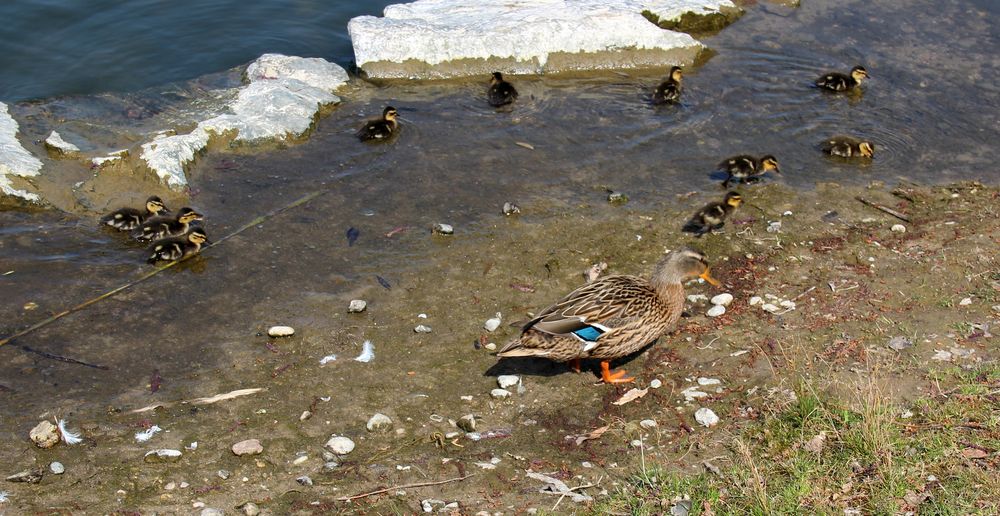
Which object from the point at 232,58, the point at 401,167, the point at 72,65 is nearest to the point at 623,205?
the point at 401,167

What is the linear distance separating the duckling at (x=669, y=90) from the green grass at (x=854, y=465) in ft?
18.8

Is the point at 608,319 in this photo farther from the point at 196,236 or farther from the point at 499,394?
the point at 196,236

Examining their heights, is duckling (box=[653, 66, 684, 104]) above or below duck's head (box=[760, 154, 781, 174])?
above

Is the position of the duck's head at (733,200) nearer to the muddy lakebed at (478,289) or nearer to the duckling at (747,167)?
the muddy lakebed at (478,289)

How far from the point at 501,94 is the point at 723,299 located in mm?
4446

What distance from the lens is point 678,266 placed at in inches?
286

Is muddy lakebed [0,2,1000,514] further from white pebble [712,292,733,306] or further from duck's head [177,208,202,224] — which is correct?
duck's head [177,208,202,224]

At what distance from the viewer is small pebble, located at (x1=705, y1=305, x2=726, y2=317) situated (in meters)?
7.53

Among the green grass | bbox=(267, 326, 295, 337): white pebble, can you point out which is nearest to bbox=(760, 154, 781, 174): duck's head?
the green grass

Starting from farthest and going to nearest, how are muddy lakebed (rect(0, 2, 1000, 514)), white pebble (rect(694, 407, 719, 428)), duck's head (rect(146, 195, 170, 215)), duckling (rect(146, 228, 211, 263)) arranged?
duck's head (rect(146, 195, 170, 215)), duckling (rect(146, 228, 211, 263)), white pebble (rect(694, 407, 719, 428)), muddy lakebed (rect(0, 2, 1000, 514))

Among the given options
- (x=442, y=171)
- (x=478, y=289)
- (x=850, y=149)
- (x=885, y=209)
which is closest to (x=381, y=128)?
(x=442, y=171)

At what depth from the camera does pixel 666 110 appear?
11.1 m

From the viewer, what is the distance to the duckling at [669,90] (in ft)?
36.6

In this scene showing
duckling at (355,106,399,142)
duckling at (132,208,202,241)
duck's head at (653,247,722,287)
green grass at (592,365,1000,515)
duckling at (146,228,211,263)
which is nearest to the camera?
green grass at (592,365,1000,515)
